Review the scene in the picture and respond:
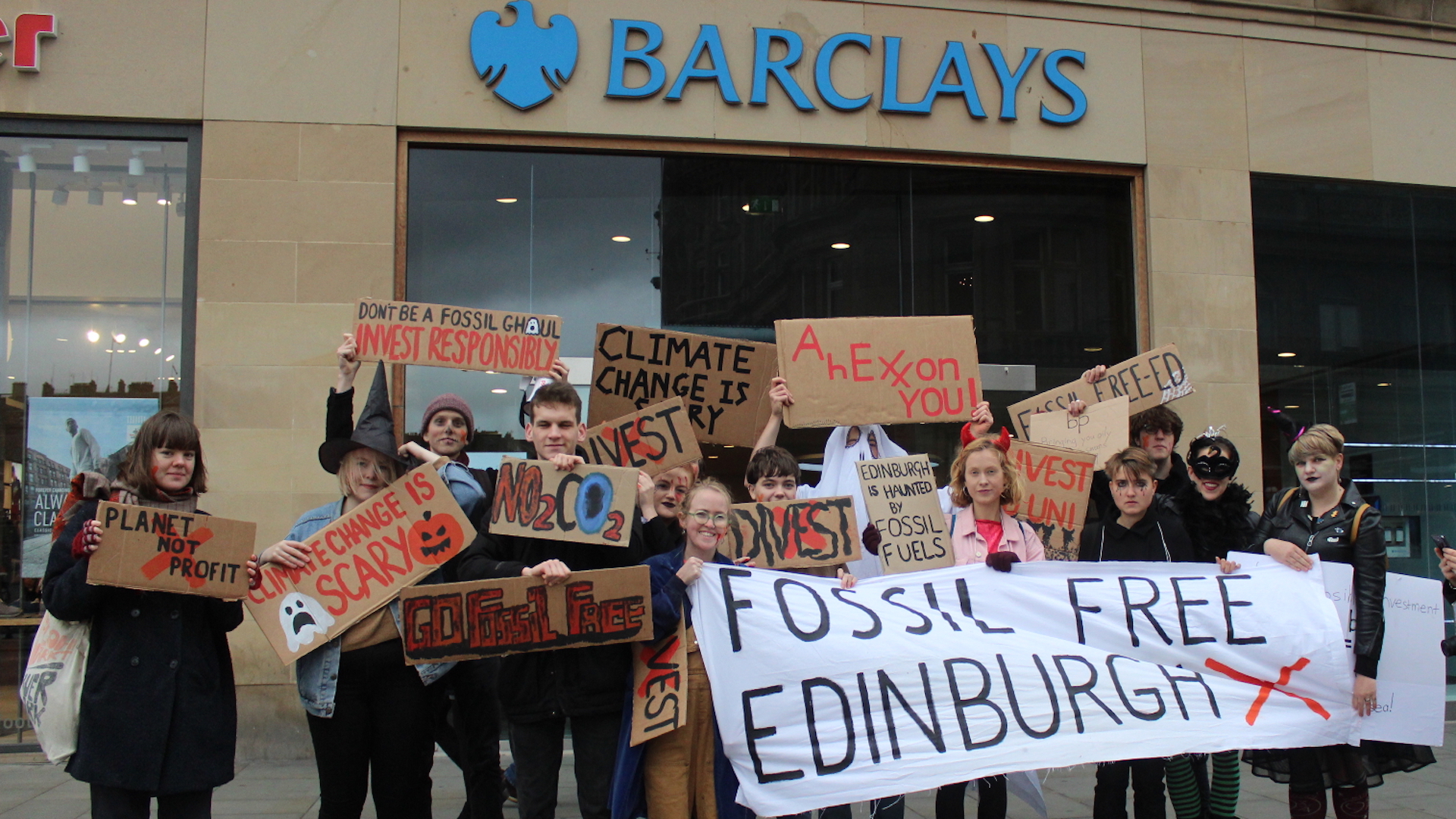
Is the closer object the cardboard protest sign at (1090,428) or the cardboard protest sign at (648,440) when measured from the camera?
the cardboard protest sign at (648,440)

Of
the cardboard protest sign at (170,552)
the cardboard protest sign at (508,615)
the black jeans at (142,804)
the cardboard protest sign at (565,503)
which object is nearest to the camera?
the cardboard protest sign at (170,552)

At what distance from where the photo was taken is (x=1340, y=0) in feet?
29.6

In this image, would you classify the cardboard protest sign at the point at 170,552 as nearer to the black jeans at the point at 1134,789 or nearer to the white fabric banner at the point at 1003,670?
the white fabric banner at the point at 1003,670

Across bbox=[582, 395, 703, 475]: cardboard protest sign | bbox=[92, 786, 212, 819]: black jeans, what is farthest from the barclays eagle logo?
bbox=[92, 786, 212, 819]: black jeans

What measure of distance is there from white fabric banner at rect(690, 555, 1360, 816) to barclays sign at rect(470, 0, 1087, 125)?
192 inches

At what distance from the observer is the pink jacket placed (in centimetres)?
458

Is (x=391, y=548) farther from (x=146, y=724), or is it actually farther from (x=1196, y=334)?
(x=1196, y=334)

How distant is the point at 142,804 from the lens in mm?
3635

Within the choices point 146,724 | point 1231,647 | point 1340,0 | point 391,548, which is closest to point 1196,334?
point 1340,0

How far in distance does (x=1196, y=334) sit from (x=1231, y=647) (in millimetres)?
4828

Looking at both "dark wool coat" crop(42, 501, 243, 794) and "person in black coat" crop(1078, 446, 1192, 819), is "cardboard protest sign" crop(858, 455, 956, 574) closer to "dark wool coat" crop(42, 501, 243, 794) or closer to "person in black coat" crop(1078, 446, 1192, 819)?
"person in black coat" crop(1078, 446, 1192, 819)

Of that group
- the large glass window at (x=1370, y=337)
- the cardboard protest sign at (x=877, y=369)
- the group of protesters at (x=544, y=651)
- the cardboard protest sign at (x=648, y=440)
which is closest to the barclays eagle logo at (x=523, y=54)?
the cardboard protest sign at (x=877, y=369)

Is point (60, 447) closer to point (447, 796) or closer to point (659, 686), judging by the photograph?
point (447, 796)

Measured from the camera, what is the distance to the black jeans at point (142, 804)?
3.54 metres
